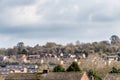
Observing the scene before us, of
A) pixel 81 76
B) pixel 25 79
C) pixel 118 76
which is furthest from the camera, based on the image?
pixel 25 79

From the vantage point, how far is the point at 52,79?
66375 mm

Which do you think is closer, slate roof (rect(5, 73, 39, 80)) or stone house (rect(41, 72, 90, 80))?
stone house (rect(41, 72, 90, 80))

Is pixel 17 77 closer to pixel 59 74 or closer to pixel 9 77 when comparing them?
pixel 9 77

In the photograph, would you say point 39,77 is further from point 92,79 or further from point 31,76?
point 92,79

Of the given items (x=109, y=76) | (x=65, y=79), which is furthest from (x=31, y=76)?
(x=109, y=76)

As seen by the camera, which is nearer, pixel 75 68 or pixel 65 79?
pixel 65 79

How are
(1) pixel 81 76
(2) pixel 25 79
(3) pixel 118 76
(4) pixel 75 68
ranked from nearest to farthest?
(3) pixel 118 76 → (1) pixel 81 76 → (2) pixel 25 79 → (4) pixel 75 68

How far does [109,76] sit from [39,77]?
40.2 feet

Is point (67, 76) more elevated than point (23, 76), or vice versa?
point (23, 76)

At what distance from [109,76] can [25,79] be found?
14893 mm

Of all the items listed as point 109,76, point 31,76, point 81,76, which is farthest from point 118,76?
point 31,76

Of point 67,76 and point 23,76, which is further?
point 23,76

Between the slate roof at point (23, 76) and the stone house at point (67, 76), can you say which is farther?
the slate roof at point (23, 76)

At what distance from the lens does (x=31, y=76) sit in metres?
69.0
